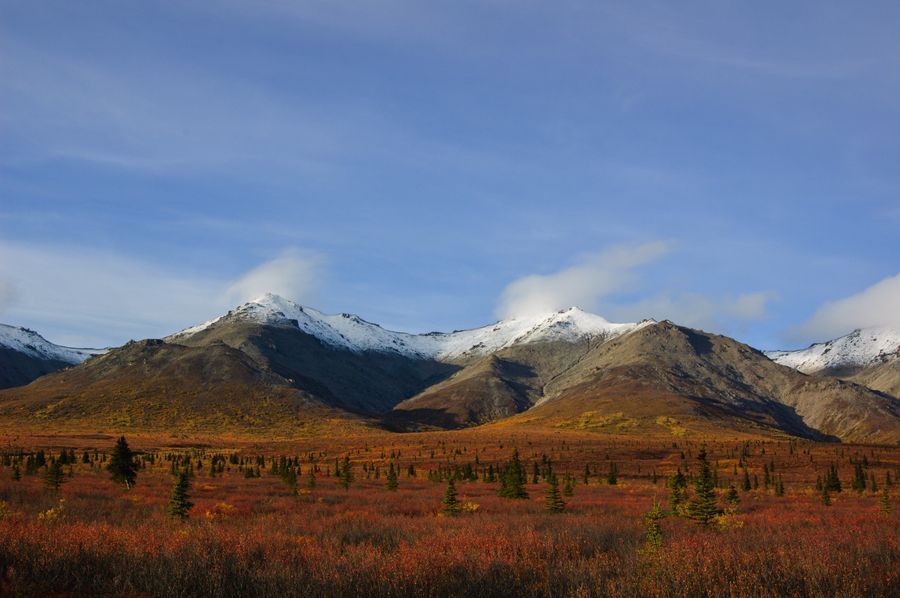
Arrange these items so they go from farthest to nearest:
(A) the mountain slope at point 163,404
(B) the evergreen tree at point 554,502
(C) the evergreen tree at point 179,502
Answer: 1. (A) the mountain slope at point 163,404
2. (B) the evergreen tree at point 554,502
3. (C) the evergreen tree at point 179,502

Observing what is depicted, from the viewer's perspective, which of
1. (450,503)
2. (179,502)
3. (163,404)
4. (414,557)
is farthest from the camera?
(163,404)

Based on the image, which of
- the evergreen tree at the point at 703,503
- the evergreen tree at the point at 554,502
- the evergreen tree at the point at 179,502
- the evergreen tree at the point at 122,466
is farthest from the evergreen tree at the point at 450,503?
the evergreen tree at the point at 122,466

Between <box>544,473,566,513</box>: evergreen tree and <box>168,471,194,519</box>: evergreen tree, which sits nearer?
<box>168,471,194,519</box>: evergreen tree

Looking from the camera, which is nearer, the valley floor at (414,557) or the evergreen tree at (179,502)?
the valley floor at (414,557)

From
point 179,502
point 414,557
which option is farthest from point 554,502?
point 414,557

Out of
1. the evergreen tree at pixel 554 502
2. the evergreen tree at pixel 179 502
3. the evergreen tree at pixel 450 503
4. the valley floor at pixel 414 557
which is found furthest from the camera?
the evergreen tree at pixel 554 502

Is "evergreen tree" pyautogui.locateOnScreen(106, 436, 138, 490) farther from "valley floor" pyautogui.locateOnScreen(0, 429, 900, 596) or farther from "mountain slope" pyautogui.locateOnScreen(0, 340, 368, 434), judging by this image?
"mountain slope" pyautogui.locateOnScreen(0, 340, 368, 434)

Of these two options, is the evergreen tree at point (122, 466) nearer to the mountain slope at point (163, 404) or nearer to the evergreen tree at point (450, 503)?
the evergreen tree at point (450, 503)

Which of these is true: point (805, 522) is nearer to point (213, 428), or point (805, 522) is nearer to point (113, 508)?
point (113, 508)

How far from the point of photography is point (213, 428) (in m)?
162

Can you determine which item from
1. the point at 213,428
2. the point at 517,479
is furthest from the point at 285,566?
the point at 213,428

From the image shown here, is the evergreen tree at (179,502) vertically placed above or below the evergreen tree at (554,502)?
above

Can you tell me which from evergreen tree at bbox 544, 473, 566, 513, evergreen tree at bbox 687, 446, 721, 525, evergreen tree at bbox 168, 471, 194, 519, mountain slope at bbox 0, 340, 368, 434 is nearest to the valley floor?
evergreen tree at bbox 168, 471, 194, 519

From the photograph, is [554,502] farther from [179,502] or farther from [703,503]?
[179,502]
